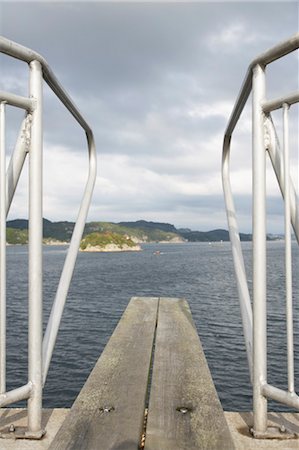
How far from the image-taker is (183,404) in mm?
2523

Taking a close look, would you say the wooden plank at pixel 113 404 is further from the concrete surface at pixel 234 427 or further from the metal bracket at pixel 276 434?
the metal bracket at pixel 276 434

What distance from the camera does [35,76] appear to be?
7.60 feet

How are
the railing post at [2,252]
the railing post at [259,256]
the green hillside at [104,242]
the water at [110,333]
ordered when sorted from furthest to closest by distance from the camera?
the green hillside at [104,242]
the water at [110,333]
the railing post at [259,256]
the railing post at [2,252]

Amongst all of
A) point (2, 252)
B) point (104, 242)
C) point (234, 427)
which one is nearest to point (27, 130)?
point (2, 252)

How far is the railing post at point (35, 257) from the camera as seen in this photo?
2.25 meters

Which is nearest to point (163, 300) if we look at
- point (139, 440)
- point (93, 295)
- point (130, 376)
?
point (130, 376)

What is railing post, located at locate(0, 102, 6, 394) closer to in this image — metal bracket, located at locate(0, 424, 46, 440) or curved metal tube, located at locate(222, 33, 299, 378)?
metal bracket, located at locate(0, 424, 46, 440)

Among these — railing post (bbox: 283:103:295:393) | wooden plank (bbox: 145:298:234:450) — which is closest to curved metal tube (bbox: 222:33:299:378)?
railing post (bbox: 283:103:295:393)

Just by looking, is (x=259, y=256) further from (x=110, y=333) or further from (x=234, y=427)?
(x=110, y=333)

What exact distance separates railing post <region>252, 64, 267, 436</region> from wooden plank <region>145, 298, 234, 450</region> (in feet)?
0.83

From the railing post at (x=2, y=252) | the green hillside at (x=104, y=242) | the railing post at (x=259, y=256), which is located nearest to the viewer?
the railing post at (x=2, y=252)

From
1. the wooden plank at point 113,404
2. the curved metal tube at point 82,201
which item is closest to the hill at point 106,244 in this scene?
the wooden plank at point 113,404

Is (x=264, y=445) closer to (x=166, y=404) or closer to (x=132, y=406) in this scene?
(x=166, y=404)

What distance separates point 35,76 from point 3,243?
102cm
